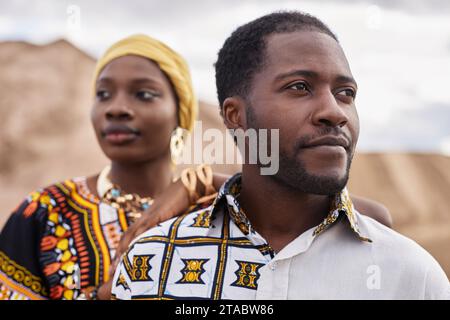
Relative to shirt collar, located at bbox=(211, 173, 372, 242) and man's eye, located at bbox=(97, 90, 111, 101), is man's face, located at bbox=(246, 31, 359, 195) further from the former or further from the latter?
man's eye, located at bbox=(97, 90, 111, 101)

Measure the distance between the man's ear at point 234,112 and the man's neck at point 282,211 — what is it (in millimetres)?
210

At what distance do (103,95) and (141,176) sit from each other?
1.61 feet

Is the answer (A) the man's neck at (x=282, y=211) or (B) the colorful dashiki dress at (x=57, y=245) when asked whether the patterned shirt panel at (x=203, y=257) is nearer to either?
(A) the man's neck at (x=282, y=211)

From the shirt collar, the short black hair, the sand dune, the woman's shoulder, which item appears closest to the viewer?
the shirt collar

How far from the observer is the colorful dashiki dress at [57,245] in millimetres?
3275

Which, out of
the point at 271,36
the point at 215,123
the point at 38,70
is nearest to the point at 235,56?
the point at 271,36

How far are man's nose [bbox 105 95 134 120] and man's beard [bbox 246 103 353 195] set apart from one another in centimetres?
153

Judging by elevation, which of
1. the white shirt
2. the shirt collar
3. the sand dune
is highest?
the sand dune

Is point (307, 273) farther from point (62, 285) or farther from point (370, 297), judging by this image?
point (62, 285)

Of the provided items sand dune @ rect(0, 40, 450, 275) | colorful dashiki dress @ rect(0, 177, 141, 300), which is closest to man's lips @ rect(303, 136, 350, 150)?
colorful dashiki dress @ rect(0, 177, 141, 300)

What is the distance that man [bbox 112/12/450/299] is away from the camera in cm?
202

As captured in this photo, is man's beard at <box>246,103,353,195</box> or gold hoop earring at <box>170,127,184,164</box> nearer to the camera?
man's beard at <box>246,103,353,195</box>

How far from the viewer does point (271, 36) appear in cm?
232
